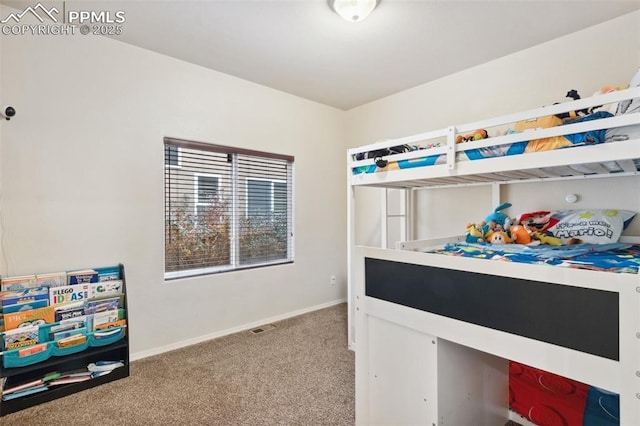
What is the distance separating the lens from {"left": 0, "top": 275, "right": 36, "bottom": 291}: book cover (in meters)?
1.84

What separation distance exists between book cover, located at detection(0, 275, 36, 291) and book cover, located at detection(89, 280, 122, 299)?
31 cm

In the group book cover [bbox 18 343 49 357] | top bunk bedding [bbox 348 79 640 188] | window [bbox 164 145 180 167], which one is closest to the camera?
top bunk bedding [bbox 348 79 640 188]

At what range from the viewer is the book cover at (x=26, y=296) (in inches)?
70.6

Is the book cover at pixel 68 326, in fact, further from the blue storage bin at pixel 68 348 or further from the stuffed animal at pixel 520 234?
the stuffed animal at pixel 520 234

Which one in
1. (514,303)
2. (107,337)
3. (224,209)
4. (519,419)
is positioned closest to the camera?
(514,303)

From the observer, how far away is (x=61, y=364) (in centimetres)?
197

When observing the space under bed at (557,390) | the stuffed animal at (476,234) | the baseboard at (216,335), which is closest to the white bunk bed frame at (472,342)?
the space under bed at (557,390)

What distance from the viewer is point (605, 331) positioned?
2.93 ft

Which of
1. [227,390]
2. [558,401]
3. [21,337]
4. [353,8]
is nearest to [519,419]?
[558,401]

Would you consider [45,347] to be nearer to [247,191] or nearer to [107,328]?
[107,328]

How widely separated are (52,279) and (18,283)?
0.52 ft

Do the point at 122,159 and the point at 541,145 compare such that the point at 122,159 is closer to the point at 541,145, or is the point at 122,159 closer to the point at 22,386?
the point at 22,386
